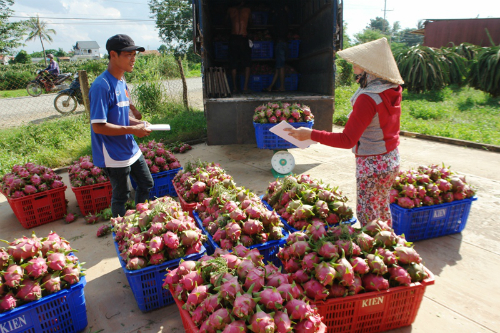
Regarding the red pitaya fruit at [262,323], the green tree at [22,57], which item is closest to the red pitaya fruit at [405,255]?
the red pitaya fruit at [262,323]

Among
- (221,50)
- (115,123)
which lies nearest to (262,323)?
A: (115,123)

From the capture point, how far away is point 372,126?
8.60ft

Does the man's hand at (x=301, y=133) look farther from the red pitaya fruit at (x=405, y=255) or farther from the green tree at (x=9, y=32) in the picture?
the green tree at (x=9, y=32)

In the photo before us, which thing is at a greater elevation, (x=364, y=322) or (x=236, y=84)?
(x=236, y=84)

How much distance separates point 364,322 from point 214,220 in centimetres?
146

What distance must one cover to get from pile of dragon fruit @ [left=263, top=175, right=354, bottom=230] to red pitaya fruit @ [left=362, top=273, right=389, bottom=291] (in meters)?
0.70

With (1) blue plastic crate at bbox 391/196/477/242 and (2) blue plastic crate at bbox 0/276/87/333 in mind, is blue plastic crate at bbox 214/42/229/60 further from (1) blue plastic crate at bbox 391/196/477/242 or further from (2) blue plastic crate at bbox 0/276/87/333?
(2) blue plastic crate at bbox 0/276/87/333

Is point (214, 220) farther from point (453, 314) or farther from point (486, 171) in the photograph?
point (486, 171)

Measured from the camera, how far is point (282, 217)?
3.05m

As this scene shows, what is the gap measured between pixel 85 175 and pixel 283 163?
2940 mm

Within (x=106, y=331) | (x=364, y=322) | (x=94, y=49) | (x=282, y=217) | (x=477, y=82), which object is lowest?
(x=106, y=331)

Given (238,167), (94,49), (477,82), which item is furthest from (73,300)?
(94,49)

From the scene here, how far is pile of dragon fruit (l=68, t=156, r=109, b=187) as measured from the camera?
435 centimetres

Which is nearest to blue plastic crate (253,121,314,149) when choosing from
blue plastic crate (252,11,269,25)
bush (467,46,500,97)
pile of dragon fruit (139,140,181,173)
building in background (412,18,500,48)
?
pile of dragon fruit (139,140,181,173)
